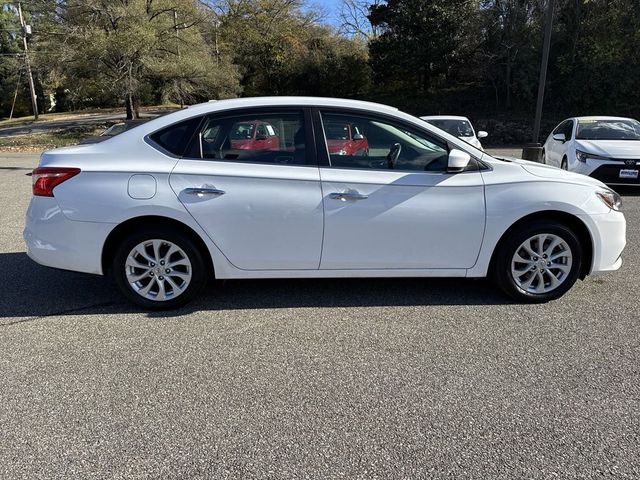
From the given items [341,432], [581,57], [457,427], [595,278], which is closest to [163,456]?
[341,432]

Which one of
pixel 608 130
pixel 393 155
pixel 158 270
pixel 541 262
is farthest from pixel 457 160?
pixel 608 130

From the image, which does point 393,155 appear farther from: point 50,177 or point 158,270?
point 50,177

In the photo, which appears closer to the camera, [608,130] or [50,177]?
[50,177]

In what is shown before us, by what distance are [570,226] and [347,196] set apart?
1.92 m

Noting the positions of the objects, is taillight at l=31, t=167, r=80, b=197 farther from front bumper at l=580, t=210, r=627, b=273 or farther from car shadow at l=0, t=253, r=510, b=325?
front bumper at l=580, t=210, r=627, b=273

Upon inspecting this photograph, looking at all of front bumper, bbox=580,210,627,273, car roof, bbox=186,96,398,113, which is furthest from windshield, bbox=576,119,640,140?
car roof, bbox=186,96,398,113

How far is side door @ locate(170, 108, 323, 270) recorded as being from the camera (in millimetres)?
→ 4035

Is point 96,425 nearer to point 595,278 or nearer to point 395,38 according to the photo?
point 595,278

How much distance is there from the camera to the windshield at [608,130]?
10172 mm

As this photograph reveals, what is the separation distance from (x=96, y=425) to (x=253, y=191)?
1.99m

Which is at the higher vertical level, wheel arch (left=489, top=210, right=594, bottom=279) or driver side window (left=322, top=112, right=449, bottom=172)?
driver side window (left=322, top=112, right=449, bottom=172)

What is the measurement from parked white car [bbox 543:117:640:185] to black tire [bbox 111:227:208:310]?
7853 mm

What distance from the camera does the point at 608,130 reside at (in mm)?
10344

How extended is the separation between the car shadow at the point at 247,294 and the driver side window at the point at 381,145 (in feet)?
3.77
